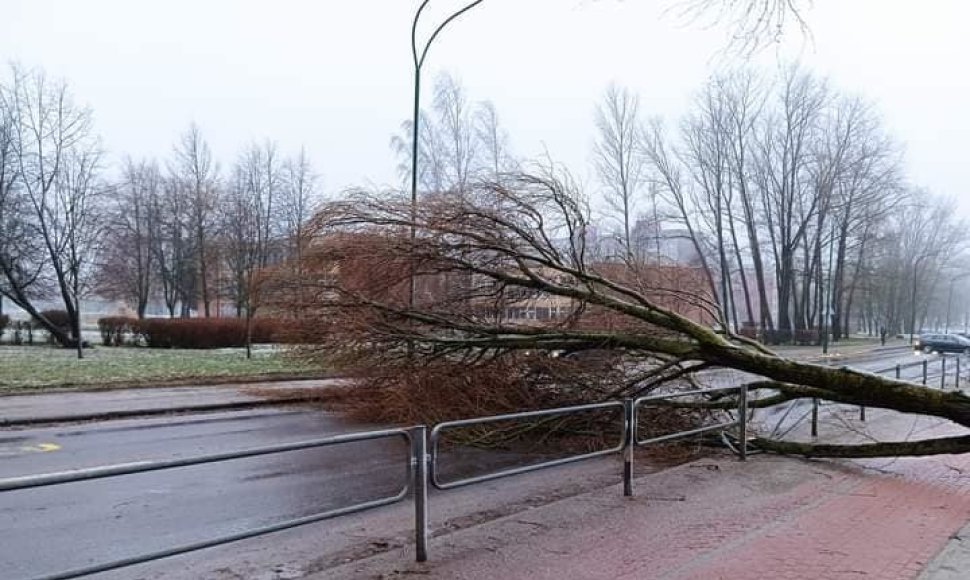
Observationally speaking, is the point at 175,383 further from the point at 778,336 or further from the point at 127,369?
the point at 778,336

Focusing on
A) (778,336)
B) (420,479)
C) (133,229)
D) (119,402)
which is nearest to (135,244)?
(133,229)

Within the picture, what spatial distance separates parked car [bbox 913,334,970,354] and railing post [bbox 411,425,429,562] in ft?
169

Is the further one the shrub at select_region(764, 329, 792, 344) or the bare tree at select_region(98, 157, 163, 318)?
the shrub at select_region(764, 329, 792, 344)

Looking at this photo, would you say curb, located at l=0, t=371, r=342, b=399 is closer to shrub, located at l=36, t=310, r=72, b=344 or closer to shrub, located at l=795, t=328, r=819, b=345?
shrub, located at l=36, t=310, r=72, b=344

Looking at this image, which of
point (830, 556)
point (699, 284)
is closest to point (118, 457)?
point (830, 556)

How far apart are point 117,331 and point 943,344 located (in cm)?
4958

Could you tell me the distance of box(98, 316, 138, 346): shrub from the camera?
34.6 meters

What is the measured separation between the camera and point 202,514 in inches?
266

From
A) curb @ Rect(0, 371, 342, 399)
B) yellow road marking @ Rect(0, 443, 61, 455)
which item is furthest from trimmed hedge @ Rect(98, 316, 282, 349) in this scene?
yellow road marking @ Rect(0, 443, 61, 455)

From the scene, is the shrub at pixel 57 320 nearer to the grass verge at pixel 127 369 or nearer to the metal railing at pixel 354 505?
the grass verge at pixel 127 369

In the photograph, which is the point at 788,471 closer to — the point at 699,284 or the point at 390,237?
the point at 699,284

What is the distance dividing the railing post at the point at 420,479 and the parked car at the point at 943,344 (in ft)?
169

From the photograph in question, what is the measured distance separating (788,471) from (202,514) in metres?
6.25

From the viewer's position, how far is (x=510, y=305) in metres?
11.5
